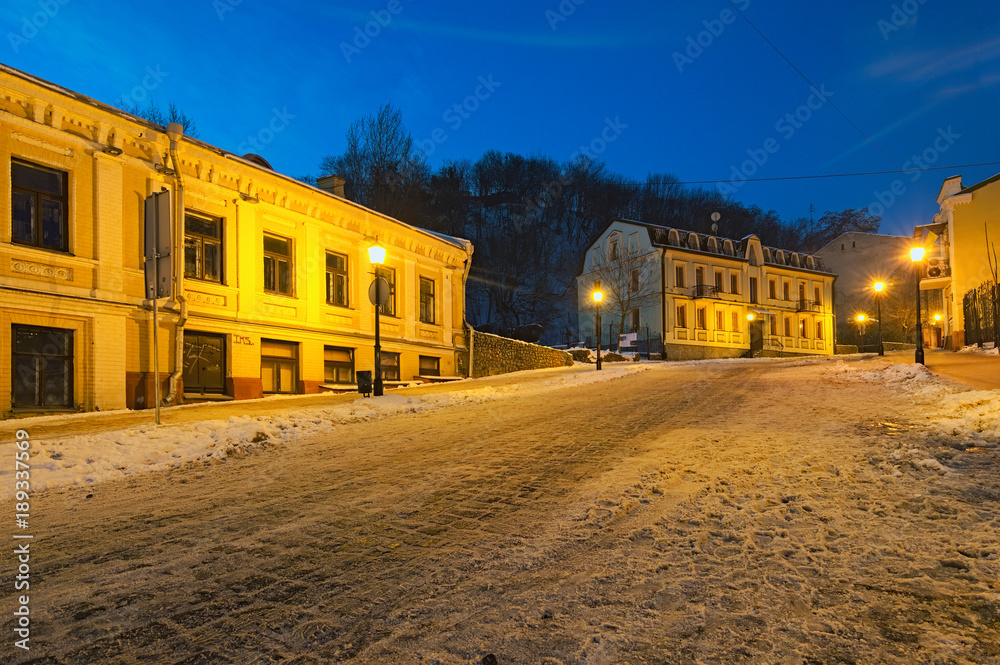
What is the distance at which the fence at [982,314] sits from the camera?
24172 mm

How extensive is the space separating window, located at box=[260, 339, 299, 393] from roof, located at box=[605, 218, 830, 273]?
106 feet

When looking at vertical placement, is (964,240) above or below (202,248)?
above

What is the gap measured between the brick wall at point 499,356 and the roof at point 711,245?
19429 mm

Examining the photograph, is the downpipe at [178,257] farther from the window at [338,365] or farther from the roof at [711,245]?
the roof at [711,245]

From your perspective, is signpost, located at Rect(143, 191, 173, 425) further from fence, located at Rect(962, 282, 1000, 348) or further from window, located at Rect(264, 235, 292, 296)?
fence, located at Rect(962, 282, 1000, 348)

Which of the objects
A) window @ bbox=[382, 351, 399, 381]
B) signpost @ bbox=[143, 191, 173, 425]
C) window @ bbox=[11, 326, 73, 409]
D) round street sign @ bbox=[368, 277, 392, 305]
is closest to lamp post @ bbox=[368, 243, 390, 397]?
round street sign @ bbox=[368, 277, 392, 305]

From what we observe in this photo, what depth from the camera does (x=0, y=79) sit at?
11172 mm

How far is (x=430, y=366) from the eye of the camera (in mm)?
23266

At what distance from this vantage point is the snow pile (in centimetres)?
629

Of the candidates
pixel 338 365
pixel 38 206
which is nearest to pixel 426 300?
pixel 338 365

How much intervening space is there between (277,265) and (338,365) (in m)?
3.87

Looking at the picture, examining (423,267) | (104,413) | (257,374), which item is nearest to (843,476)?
(104,413)

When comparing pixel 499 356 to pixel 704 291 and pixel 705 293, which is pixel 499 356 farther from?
pixel 705 293

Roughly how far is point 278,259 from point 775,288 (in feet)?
151
